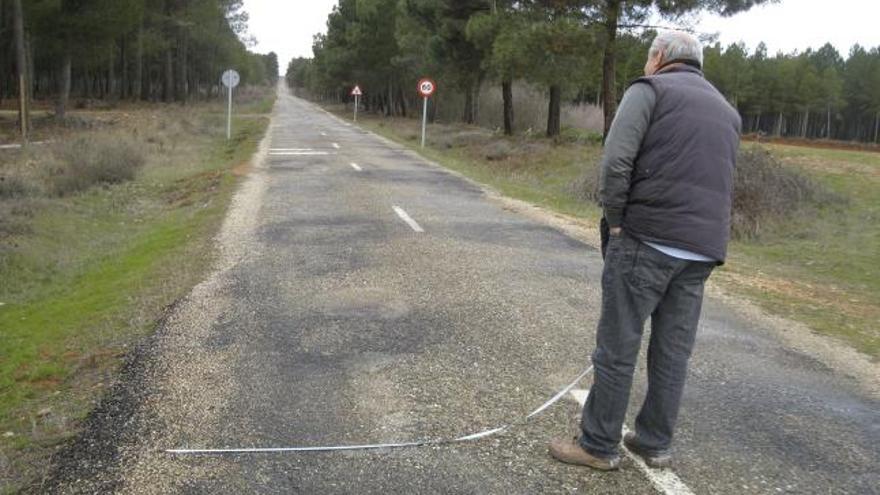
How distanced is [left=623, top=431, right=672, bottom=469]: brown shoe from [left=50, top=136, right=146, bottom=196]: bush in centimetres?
1688

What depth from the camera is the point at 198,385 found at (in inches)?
195

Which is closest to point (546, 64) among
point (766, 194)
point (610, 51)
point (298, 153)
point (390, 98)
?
point (610, 51)

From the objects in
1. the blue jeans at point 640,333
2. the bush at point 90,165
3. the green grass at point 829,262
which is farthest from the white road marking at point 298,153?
the blue jeans at point 640,333

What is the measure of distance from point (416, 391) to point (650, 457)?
157cm

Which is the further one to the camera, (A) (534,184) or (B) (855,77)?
(B) (855,77)

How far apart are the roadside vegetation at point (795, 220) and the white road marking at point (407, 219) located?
334 cm

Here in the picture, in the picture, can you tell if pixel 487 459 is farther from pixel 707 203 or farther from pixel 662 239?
pixel 707 203

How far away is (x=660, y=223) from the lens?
3.61 metres

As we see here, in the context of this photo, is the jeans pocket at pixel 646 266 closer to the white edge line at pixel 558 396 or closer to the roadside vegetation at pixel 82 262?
the white edge line at pixel 558 396

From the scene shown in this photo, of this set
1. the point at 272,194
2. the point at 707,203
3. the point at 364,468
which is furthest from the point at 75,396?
the point at 272,194

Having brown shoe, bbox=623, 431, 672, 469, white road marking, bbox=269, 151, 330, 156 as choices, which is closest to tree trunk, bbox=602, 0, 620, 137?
white road marking, bbox=269, 151, 330, 156

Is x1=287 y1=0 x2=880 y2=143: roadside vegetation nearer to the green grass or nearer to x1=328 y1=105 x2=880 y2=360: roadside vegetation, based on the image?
x1=328 y1=105 x2=880 y2=360: roadside vegetation

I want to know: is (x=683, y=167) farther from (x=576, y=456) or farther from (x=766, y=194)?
(x=766, y=194)

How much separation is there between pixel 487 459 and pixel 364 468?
65 centimetres
